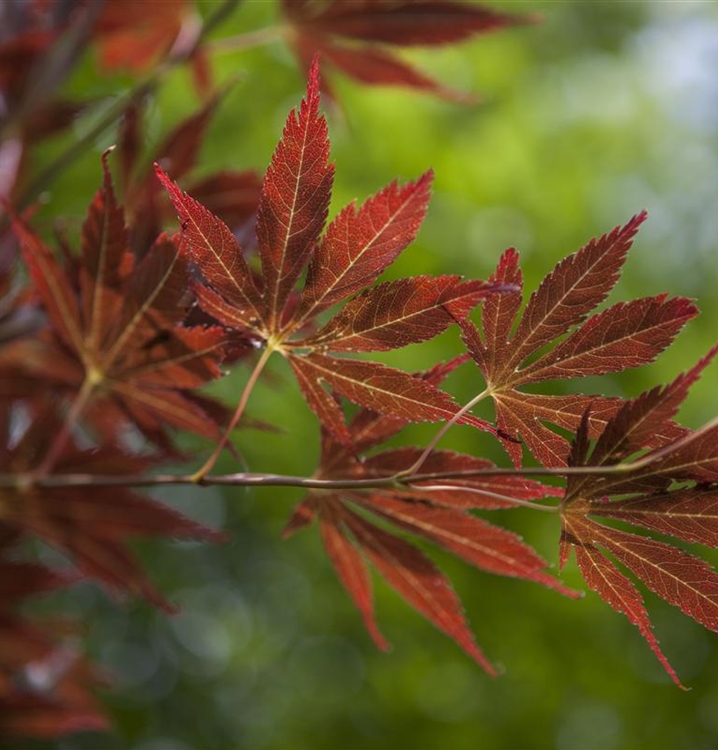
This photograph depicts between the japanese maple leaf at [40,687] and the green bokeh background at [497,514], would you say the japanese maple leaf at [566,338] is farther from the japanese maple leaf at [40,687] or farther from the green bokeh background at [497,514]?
the green bokeh background at [497,514]

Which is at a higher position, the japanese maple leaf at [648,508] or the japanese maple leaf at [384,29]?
the japanese maple leaf at [384,29]

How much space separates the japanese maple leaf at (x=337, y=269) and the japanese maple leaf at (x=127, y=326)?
0.09 metres

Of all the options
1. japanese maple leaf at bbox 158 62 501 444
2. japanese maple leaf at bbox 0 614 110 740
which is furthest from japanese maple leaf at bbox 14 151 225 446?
japanese maple leaf at bbox 0 614 110 740

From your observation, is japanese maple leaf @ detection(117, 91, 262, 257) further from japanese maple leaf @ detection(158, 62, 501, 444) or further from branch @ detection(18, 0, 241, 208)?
japanese maple leaf @ detection(158, 62, 501, 444)

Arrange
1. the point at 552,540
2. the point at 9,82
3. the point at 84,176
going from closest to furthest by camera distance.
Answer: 1. the point at 9,82
2. the point at 552,540
3. the point at 84,176

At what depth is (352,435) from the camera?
0.62 m

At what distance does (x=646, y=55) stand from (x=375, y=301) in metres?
4.52

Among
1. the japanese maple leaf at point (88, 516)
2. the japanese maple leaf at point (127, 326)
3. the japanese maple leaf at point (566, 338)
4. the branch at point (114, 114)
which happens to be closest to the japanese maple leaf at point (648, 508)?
the japanese maple leaf at point (566, 338)

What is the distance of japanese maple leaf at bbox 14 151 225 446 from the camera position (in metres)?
0.62

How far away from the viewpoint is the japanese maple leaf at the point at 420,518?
1.82 feet

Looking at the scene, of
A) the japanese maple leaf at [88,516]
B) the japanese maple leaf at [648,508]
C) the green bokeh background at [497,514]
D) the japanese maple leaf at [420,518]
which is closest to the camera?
the japanese maple leaf at [648,508]

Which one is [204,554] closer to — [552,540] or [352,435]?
[552,540]

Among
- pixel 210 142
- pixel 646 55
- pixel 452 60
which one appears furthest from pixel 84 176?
pixel 646 55

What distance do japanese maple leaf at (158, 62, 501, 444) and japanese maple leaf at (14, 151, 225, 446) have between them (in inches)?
3.7
